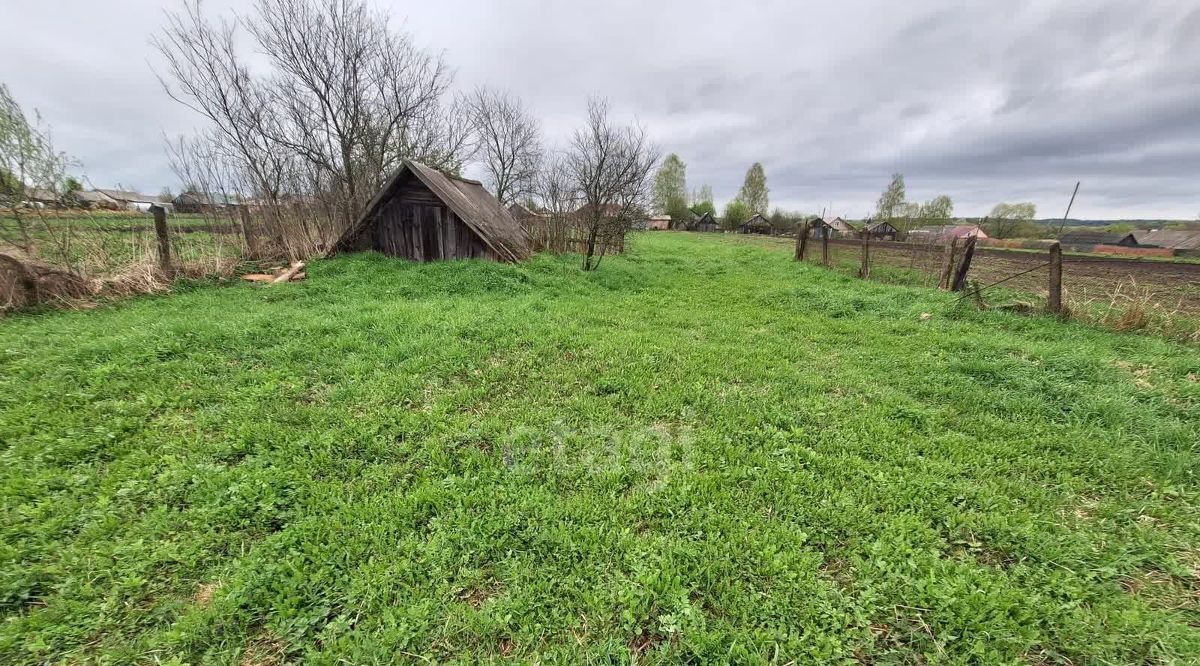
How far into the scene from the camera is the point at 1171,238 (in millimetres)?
27703

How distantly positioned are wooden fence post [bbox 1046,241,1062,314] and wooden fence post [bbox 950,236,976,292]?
152 centimetres

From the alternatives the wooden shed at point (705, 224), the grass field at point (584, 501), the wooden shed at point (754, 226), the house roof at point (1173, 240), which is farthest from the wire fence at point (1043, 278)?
the wooden shed at point (705, 224)

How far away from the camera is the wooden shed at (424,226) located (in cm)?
1098

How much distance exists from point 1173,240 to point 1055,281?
3710 centimetres

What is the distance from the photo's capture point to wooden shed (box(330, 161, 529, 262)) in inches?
432

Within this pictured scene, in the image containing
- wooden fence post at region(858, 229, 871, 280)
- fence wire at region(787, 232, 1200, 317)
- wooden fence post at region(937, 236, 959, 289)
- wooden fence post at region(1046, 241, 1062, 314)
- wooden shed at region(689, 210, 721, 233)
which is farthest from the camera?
wooden shed at region(689, 210, 721, 233)

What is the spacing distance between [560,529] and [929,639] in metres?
2.03

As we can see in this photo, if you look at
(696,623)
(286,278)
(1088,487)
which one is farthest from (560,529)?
(286,278)

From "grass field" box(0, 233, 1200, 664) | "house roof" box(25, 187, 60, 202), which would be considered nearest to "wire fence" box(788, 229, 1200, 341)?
"grass field" box(0, 233, 1200, 664)

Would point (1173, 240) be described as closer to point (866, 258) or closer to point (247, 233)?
point (866, 258)

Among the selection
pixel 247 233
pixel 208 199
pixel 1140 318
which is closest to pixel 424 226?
pixel 247 233

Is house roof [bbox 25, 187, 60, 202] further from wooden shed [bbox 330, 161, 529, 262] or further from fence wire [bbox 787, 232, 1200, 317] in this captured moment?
fence wire [bbox 787, 232, 1200, 317]

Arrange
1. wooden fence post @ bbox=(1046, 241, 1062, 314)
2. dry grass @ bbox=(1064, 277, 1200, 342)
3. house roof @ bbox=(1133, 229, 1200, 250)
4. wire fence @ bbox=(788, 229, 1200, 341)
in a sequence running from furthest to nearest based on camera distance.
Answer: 1. house roof @ bbox=(1133, 229, 1200, 250)
2. wooden fence post @ bbox=(1046, 241, 1062, 314)
3. wire fence @ bbox=(788, 229, 1200, 341)
4. dry grass @ bbox=(1064, 277, 1200, 342)

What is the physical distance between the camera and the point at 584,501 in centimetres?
285
